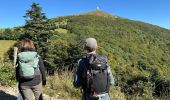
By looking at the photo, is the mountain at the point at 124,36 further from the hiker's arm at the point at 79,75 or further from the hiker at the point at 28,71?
the hiker's arm at the point at 79,75

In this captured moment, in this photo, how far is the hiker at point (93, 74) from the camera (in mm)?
5090

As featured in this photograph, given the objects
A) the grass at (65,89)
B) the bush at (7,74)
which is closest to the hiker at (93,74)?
the grass at (65,89)

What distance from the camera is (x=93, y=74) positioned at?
16.7 feet

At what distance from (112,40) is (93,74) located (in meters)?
109

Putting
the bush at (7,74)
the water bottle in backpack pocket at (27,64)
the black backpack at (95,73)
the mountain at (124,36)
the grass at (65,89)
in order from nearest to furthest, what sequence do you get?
the black backpack at (95,73) < the water bottle in backpack pocket at (27,64) < the grass at (65,89) < the bush at (7,74) < the mountain at (124,36)

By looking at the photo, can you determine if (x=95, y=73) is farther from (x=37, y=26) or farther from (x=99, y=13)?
(x=99, y=13)

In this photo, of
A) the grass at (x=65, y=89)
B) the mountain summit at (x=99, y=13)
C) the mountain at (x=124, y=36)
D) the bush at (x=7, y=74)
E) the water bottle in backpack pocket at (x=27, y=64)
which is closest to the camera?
the water bottle in backpack pocket at (x=27, y=64)

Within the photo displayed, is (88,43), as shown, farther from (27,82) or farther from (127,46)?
(127,46)

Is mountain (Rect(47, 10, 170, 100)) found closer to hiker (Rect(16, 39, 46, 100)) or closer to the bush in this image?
the bush

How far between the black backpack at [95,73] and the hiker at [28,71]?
1.30m

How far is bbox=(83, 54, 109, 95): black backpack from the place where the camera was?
16.7 feet

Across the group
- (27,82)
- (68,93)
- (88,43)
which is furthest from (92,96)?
(68,93)

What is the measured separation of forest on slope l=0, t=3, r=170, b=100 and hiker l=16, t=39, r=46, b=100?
53247mm

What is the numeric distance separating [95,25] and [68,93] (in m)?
121
